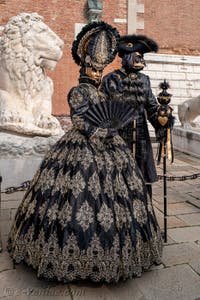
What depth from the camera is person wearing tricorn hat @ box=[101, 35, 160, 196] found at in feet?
10.7

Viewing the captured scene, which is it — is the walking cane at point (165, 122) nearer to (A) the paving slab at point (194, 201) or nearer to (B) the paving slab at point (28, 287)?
(B) the paving slab at point (28, 287)

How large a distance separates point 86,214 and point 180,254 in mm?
1311

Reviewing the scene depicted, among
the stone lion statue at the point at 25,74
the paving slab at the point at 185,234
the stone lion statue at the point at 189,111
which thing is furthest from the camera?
the stone lion statue at the point at 189,111

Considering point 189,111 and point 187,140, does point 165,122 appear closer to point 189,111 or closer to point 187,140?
point 189,111

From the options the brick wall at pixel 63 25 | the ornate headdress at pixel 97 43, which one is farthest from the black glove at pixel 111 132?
the brick wall at pixel 63 25

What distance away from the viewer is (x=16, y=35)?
4906 millimetres

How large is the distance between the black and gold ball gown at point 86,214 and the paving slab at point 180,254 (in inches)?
11.8

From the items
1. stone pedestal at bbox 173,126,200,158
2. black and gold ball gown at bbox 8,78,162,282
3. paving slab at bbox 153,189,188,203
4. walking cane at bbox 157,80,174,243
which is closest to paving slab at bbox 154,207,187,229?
paving slab at bbox 153,189,188,203

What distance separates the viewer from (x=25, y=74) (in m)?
4.96

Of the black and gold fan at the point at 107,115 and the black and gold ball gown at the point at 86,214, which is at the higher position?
the black and gold fan at the point at 107,115

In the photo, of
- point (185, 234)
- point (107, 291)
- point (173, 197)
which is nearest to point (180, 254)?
point (185, 234)

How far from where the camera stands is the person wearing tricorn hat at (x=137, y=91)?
3.27 meters

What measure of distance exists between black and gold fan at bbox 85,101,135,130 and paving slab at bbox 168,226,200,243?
5.47ft

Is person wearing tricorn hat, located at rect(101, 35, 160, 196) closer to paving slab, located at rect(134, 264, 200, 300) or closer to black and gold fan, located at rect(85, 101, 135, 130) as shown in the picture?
black and gold fan, located at rect(85, 101, 135, 130)
